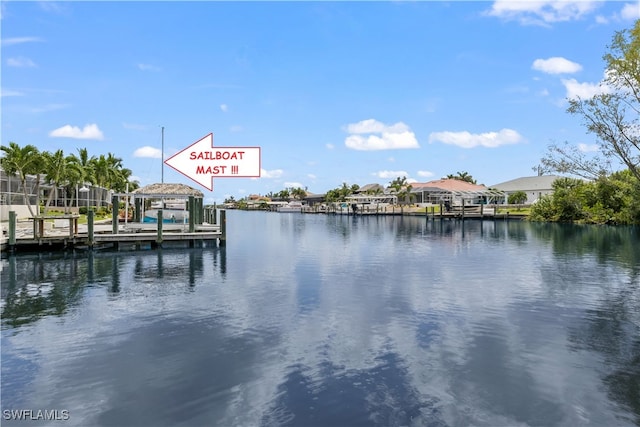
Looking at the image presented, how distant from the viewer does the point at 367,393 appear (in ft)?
34.5

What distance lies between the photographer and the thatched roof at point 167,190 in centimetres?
4116

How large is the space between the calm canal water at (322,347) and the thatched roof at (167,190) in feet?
49.0

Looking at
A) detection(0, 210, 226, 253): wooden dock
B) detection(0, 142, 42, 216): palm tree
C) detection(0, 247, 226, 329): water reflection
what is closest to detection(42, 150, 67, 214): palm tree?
detection(0, 142, 42, 216): palm tree

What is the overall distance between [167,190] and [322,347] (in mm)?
32730

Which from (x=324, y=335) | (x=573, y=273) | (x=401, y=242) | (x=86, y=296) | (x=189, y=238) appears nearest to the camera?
(x=324, y=335)

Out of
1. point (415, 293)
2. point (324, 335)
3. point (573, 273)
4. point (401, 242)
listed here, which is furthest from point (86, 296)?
point (401, 242)

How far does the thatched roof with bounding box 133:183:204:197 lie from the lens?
41156mm

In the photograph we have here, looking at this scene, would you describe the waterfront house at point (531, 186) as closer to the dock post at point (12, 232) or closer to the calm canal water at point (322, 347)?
the calm canal water at point (322, 347)

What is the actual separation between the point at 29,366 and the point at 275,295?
34.3 feet

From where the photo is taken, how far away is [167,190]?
4238 centimetres

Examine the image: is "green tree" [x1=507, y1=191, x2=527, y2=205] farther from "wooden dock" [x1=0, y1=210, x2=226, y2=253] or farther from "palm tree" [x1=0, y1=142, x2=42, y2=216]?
"palm tree" [x1=0, y1=142, x2=42, y2=216]

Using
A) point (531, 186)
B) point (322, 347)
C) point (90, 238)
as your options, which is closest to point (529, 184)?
point (531, 186)

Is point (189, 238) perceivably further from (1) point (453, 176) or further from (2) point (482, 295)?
(1) point (453, 176)

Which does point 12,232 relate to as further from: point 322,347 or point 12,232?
point 322,347
